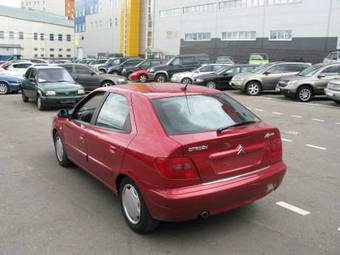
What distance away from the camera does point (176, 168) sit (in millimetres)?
3523

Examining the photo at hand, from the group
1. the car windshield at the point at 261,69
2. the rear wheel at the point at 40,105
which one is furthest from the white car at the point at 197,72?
the rear wheel at the point at 40,105

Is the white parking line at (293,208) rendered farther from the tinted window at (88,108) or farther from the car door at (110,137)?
the tinted window at (88,108)

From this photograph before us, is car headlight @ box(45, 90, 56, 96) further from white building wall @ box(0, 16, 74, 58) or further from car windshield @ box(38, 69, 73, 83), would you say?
white building wall @ box(0, 16, 74, 58)

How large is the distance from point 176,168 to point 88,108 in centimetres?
234

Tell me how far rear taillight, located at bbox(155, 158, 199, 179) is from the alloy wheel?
1.90ft

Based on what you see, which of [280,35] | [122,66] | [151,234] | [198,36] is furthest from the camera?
[198,36]

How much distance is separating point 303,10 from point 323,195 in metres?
36.9

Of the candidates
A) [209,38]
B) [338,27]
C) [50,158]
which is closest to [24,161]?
[50,158]

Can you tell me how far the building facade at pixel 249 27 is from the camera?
36.6 m

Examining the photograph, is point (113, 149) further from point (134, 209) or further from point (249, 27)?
point (249, 27)

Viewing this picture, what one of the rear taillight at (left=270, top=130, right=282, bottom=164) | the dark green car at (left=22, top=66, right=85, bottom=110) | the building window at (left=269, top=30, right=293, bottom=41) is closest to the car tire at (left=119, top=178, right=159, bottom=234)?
the rear taillight at (left=270, top=130, right=282, bottom=164)

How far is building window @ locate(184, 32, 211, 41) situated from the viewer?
5024cm

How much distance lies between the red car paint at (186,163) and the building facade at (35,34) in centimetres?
8553

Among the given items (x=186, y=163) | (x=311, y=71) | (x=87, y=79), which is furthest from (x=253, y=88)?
(x=186, y=163)
